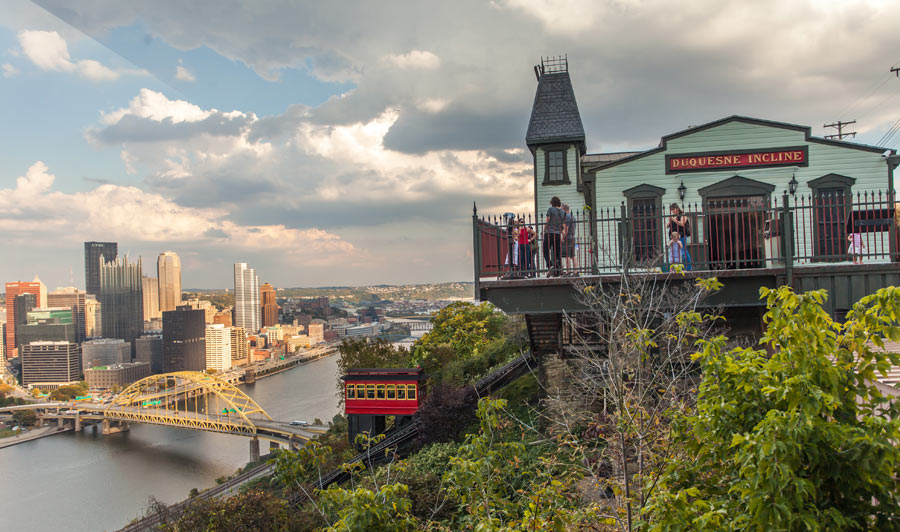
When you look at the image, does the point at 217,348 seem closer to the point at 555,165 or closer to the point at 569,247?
the point at 555,165

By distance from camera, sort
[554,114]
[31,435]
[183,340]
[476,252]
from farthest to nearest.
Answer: [183,340] < [31,435] < [554,114] < [476,252]

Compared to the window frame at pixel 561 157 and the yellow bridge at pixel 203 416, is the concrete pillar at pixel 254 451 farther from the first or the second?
the window frame at pixel 561 157

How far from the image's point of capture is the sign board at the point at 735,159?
48.5 ft

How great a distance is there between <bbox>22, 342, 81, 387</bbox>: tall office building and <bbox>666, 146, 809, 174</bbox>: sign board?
Answer: 20173cm

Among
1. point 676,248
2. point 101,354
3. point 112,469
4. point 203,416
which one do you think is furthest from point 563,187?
point 101,354

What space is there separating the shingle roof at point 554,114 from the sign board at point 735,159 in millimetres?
4092

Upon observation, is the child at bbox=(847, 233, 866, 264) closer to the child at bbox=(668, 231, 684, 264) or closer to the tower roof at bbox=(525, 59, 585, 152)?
the child at bbox=(668, 231, 684, 264)

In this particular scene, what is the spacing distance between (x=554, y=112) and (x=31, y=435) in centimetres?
12392

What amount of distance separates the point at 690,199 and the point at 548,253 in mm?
7753

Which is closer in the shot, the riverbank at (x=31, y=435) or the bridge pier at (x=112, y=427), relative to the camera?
the riverbank at (x=31, y=435)

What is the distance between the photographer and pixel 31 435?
10625 centimetres

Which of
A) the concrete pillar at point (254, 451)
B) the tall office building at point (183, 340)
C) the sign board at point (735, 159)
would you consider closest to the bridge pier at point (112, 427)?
the concrete pillar at point (254, 451)

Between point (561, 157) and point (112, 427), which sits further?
point (112, 427)

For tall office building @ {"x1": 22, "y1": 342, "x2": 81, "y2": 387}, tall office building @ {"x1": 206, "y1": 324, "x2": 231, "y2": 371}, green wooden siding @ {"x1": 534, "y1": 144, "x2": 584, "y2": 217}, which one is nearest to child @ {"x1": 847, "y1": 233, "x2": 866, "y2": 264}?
green wooden siding @ {"x1": 534, "y1": 144, "x2": 584, "y2": 217}
